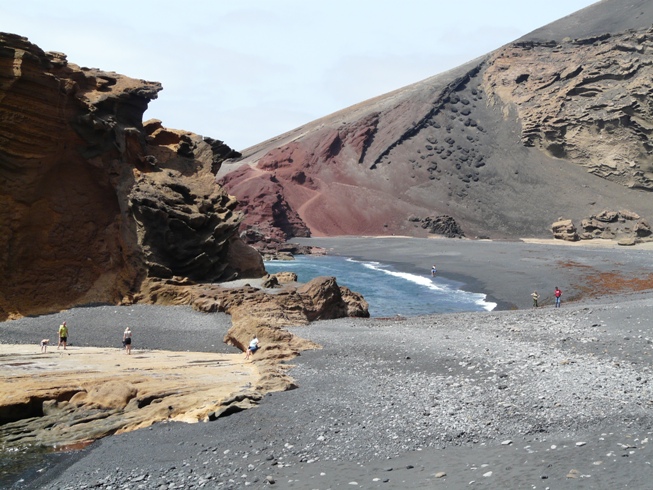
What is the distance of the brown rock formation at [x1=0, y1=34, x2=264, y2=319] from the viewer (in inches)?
864

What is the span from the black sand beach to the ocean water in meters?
14.0

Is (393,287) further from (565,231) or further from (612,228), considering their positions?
(612,228)

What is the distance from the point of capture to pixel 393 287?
39062 millimetres

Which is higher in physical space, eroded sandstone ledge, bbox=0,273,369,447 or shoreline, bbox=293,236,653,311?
eroded sandstone ledge, bbox=0,273,369,447

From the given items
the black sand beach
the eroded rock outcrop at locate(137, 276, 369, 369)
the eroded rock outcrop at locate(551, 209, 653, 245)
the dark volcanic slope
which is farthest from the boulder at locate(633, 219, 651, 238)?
the black sand beach

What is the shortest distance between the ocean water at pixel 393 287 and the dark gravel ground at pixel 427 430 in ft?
51.8

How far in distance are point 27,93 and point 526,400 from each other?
64.4ft

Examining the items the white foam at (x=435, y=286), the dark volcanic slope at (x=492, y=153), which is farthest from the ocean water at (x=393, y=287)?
the dark volcanic slope at (x=492, y=153)

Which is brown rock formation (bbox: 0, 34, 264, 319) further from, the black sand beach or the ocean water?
the black sand beach

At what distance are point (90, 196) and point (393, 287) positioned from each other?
20118 millimetres

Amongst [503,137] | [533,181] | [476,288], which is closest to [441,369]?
[476,288]

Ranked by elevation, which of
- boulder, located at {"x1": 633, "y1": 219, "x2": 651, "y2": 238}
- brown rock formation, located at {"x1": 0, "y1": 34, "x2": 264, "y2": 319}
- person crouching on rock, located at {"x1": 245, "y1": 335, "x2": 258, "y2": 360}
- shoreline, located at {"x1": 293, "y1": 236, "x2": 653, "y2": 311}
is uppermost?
brown rock formation, located at {"x1": 0, "y1": 34, "x2": 264, "y2": 319}

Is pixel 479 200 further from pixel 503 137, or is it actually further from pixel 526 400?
pixel 526 400

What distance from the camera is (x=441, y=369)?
43.0 feet
